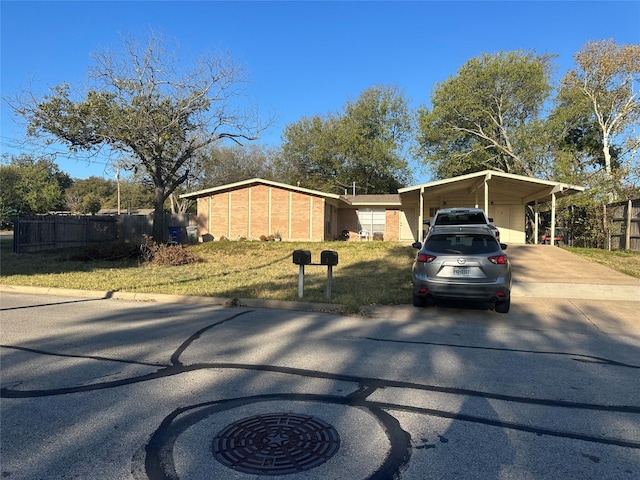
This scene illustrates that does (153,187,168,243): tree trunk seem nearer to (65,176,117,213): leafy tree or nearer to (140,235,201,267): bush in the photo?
(140,235,201,267): bush

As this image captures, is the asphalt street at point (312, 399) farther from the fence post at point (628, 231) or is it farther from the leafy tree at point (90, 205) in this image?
the leafy tree at point (90, 205)

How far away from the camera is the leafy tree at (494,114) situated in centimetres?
3186

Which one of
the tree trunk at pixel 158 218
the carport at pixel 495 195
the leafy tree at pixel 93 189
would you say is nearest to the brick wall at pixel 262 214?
the tree trunk at pixel 158 218

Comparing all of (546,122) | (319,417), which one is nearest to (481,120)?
(546,122)

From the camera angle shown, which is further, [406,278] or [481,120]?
[481,120]

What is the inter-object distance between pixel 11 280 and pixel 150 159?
35.5ft

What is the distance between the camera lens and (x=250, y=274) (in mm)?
14344

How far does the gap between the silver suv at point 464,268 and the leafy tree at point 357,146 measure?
33800 mm

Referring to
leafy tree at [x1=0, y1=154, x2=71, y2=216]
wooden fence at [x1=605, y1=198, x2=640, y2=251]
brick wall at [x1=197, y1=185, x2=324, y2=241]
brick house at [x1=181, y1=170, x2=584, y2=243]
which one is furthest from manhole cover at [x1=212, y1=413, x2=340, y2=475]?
leafy tree at [x1=0, y1=154, x2=71, y2=216]

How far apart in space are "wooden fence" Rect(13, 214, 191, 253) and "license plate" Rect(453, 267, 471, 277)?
16.1m

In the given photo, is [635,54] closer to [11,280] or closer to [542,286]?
[542,286]

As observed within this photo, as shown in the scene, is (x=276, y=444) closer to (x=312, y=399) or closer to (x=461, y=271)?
(x=312, y=399)

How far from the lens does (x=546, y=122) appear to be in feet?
104

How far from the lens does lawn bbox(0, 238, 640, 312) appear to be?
1068 centimetres
